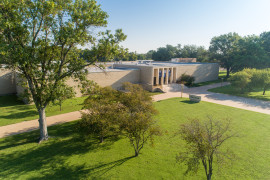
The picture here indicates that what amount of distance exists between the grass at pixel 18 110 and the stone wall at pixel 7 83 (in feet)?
5.12

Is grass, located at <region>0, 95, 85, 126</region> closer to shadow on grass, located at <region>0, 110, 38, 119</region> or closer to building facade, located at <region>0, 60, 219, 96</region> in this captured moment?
shadow on grass, located at <region>0, 110, 38, 119</region>

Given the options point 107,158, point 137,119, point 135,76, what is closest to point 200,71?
point 135,76

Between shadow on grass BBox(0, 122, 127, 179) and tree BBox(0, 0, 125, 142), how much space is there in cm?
137

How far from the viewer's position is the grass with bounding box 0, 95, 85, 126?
57.3 feet

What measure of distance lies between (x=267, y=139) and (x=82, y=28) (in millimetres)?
17506

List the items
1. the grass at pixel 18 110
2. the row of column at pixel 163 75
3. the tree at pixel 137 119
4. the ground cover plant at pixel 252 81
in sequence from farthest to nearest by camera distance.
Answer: the row of column at pixel 163 75 < the ground cover plant at pixel 252 81 < the grass at pixel 18 110 < the tree at pixel 137 119

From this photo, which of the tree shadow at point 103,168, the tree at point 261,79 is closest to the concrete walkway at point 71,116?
the tree at point 261,79

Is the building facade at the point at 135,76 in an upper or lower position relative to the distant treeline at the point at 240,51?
lower

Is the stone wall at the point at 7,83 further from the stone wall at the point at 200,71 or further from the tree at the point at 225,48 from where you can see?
the tree at the point at 225,48

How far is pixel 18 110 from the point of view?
1998 cm

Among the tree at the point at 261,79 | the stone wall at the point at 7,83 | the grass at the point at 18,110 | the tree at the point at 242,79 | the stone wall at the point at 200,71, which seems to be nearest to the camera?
the grass at the point at 18,110

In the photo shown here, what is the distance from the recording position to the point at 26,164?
34.3ft

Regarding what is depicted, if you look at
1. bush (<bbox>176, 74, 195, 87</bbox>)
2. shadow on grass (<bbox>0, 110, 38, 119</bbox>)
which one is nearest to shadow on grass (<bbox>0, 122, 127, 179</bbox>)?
shadow on grass (<bbox>0, 110, 38, 119</bbox>)

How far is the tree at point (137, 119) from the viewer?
10023 mm
